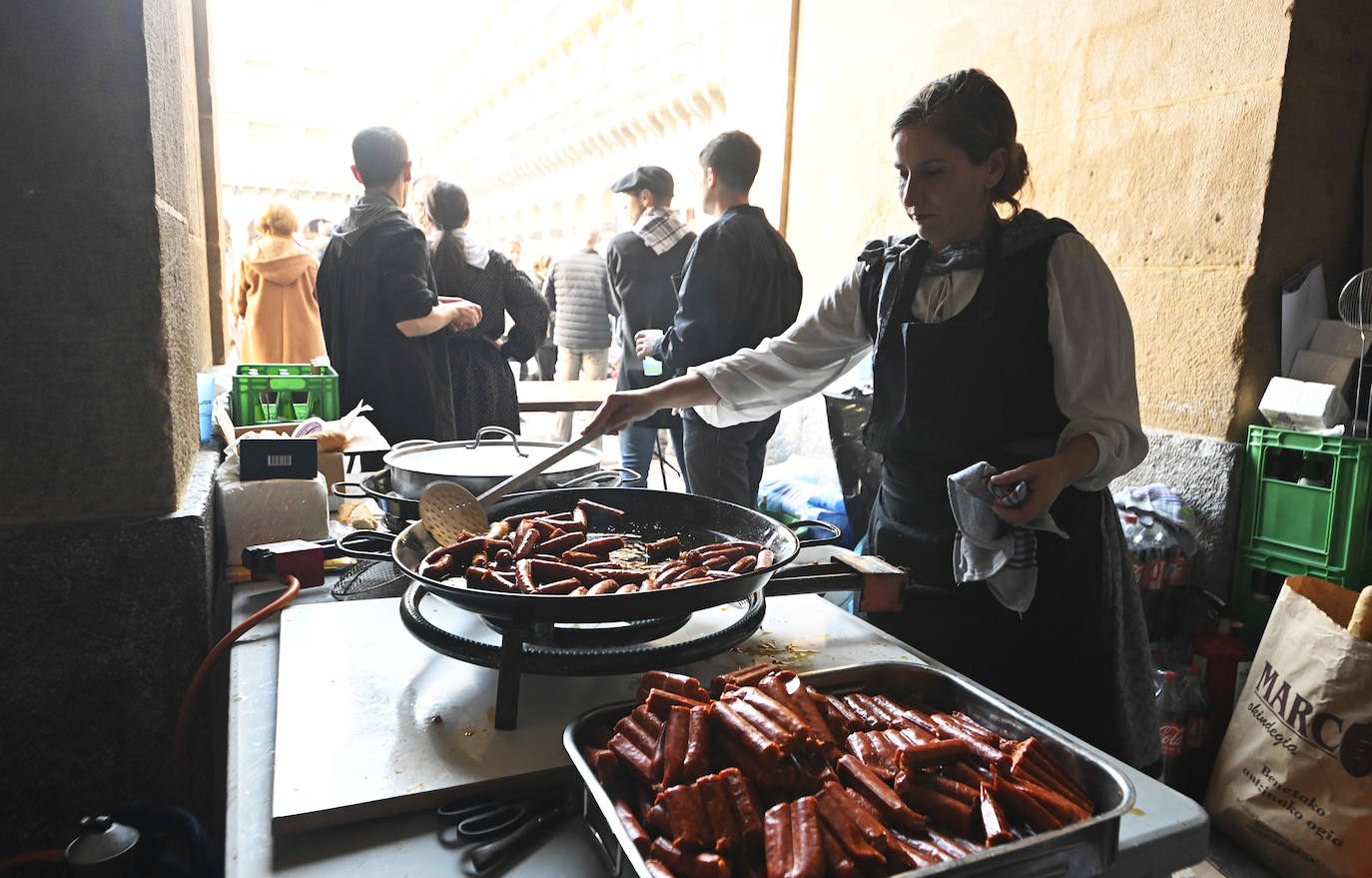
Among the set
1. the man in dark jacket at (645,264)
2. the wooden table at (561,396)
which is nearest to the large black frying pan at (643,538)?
the man in dark jacket at (645,264)

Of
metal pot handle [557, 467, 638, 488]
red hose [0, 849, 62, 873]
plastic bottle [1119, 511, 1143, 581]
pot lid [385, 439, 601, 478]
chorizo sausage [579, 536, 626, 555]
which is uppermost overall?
pot lid [385, 439, 601, 478]

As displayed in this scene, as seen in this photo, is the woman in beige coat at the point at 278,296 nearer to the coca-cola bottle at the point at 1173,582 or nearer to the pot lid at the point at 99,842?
the pot lid at the point at 99,842

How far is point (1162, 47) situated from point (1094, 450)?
243 centimetres

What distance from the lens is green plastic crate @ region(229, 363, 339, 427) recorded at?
111 inches

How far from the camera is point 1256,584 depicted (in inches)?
117

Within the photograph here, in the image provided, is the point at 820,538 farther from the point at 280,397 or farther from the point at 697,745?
the point at 280,397

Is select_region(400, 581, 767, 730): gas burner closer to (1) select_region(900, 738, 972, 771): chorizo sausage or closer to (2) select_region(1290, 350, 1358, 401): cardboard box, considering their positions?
(1) select_region(900, 738, 972, 771): chorizo sausage

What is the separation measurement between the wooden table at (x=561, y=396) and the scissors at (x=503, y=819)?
369 cm

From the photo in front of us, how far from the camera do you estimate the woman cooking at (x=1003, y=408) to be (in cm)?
170

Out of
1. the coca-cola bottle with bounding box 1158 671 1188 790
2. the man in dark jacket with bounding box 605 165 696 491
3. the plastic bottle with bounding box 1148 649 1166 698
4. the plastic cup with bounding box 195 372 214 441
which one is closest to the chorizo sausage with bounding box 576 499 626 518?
the plastic cup with bounding box 195 372 214 441

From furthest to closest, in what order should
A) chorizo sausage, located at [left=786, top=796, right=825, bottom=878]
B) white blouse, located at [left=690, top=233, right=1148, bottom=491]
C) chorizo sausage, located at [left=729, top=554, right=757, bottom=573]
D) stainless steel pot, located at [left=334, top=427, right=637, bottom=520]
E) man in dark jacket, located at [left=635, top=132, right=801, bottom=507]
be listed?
man in dark jacket, located at [left=635, top=132, right=801, bottom=507] → stainless steel pot, located at [left=334, top=427, right=637, bottom=520] → white blouse, located at [left=690, top=233, right=1148, bottom=491] → chorizo sausage, located at [left=729, top=554, right=757, bottom=573] → chorizo sausage, located at [left=786, top=796, right=825, bottom=878]

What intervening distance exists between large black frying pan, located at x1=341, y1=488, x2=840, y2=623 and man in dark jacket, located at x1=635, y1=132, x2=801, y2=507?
78.4 inches

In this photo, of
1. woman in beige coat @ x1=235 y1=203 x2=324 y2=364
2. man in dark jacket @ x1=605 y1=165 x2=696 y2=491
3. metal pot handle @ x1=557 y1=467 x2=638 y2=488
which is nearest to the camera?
metal pot handle @ x1=557 y1=467 x2=638 y2=488

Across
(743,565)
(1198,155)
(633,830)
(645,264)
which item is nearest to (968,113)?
(743,565)
